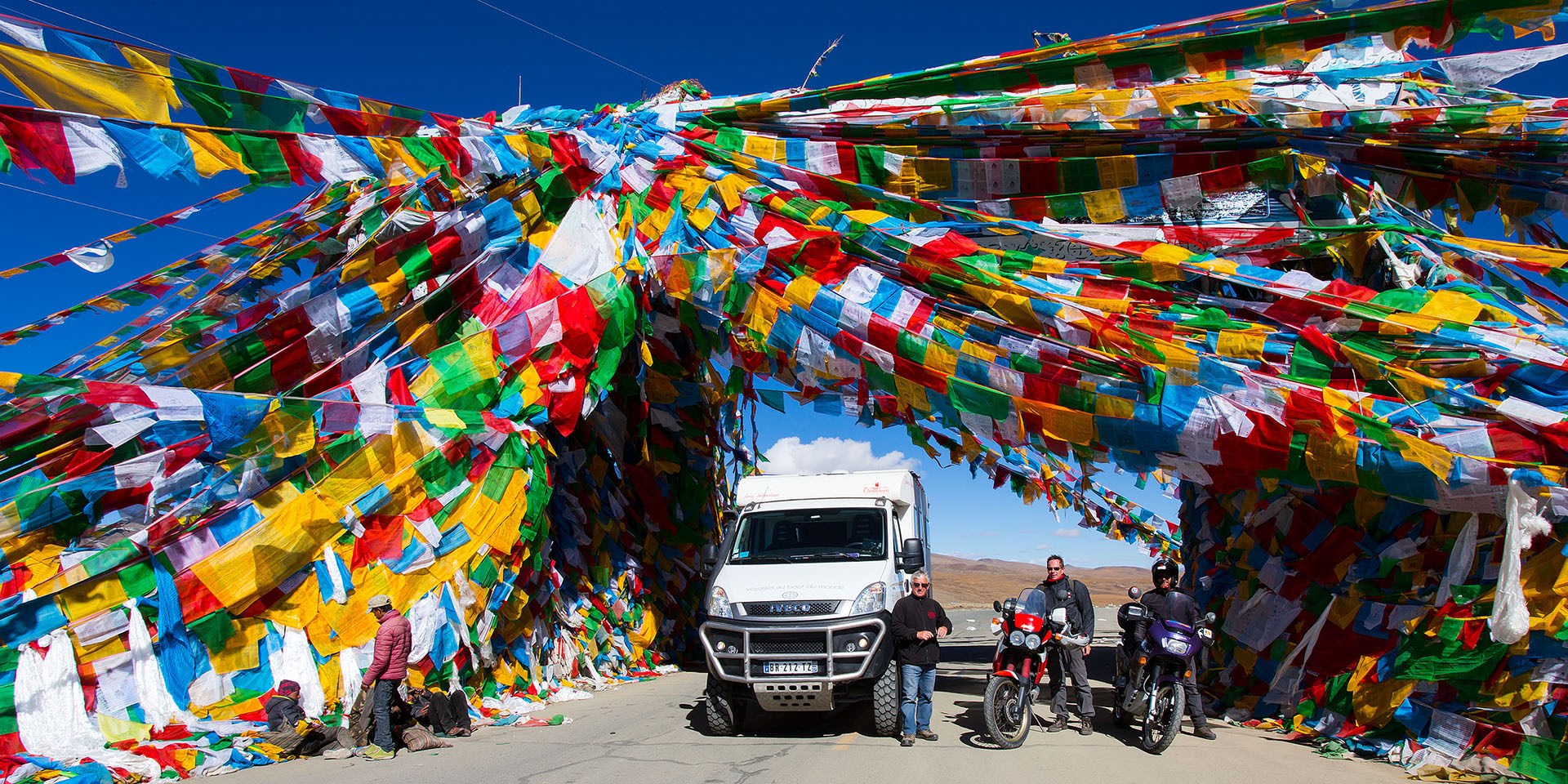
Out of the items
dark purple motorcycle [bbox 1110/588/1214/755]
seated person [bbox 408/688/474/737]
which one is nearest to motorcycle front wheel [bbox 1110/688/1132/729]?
dark purple motorcycle [bbox 1110/588/1214/755]

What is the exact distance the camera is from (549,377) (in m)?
10.1

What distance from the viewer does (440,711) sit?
28.3 feet

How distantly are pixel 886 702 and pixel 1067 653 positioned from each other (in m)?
1.94

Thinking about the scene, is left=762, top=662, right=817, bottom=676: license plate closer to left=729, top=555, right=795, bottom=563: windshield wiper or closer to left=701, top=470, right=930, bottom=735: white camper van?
left=701, top=470, right=930, bottom=735: white camper van

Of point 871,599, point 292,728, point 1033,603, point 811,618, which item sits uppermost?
point 871,599

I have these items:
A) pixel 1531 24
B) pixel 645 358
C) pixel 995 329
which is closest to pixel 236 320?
pixel 645 358

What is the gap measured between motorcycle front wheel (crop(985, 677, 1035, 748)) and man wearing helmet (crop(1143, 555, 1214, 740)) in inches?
55.4

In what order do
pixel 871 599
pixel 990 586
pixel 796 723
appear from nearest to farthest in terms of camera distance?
pixel 871 599
pixel 796 723
pixel 990 586

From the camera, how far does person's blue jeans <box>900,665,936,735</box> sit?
8164 mm

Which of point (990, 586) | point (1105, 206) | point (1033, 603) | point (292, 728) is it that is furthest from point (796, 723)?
point (990, 586)

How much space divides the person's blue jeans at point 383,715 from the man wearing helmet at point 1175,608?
664 centimetres

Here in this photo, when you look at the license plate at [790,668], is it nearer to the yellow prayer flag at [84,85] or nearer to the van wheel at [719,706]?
the van wheel at [719,706]

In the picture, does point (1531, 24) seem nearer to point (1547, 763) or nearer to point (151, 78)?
point (1547, 763)

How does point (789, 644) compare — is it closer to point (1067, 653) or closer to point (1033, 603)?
point (1033, 603)
